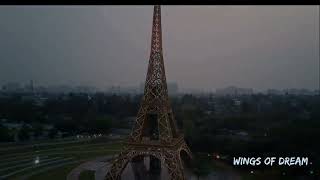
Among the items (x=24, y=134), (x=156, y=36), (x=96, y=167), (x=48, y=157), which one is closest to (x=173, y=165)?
(x=96, y=167)

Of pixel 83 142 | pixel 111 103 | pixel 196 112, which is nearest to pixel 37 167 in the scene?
pixel 83 142

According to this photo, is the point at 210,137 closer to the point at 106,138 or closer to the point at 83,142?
the point at 106,138

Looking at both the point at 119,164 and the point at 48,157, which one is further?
the point at 48,157

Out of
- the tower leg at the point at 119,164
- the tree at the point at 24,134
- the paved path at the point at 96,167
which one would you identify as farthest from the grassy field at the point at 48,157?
the tower leg at the point at 119,164

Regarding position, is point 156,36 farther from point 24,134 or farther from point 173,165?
point 24,134

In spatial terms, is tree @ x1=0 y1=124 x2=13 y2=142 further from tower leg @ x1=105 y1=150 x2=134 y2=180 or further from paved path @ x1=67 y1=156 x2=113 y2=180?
tower leg @ x1=105 y1=150 x2=134 y2=180

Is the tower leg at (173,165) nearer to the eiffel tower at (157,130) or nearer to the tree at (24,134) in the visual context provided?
the eiffel tower at (157,130)

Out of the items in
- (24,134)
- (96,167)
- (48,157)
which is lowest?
(96,167)
